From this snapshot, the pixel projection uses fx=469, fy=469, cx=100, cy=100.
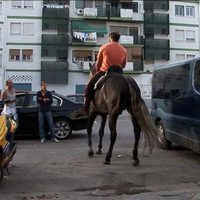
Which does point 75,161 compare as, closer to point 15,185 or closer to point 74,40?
point 15,185

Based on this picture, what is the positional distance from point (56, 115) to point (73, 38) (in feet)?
138

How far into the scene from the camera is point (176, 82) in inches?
426

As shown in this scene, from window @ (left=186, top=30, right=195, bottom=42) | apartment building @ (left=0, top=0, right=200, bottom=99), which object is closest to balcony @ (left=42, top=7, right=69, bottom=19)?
apartment building @ (left=0, top=0, right=200, bottom=99)

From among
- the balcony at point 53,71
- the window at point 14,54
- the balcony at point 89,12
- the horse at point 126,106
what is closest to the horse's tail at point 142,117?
the horse at point 126,106

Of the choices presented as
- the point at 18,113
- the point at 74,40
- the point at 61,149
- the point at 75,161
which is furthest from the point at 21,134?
the point at 74,40

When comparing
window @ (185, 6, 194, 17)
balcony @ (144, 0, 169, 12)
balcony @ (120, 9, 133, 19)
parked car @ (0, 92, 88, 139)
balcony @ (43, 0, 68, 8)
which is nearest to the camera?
parked car @ (0, 92, 88, 139)

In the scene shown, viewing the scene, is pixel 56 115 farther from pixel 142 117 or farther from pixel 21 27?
pixel 21 27

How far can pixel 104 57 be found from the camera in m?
10.2

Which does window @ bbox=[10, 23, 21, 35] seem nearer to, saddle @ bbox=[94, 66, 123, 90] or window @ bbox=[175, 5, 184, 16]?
window @ bbox=[175, 5, 184, 16]

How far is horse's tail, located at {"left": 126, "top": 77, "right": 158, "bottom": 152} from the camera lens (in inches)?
376

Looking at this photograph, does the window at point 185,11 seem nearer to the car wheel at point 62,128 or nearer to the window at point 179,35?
the window at point 179,35

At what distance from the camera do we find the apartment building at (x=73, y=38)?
55875mm

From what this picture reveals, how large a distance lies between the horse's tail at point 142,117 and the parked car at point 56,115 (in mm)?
5464

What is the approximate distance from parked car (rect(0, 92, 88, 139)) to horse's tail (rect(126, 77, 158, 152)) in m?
5.46
